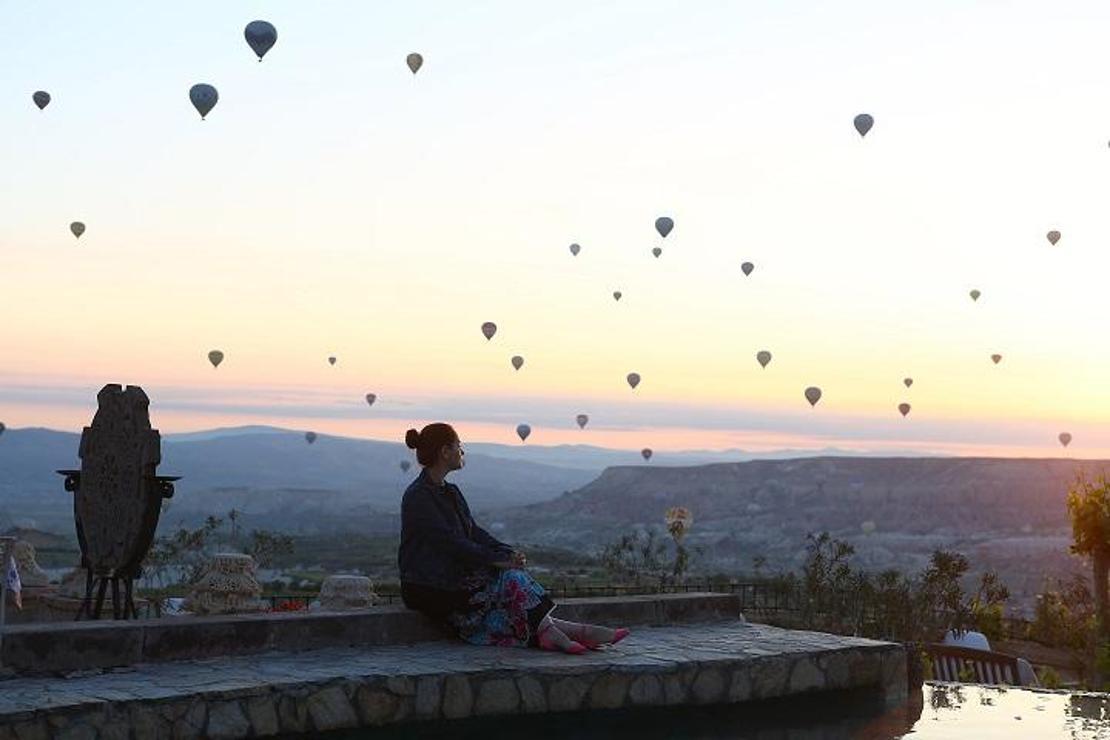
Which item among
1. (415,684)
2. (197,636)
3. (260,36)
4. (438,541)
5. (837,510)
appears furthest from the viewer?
(837,510)

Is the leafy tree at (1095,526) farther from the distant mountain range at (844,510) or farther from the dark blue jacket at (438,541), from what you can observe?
the distant mountain range at (844,510)

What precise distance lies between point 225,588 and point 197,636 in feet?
22.5

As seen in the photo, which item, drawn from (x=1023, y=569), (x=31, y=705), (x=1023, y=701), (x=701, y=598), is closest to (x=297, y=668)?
(x=31, y=705)

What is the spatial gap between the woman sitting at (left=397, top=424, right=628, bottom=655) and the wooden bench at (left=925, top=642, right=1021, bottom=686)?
19.0 feet

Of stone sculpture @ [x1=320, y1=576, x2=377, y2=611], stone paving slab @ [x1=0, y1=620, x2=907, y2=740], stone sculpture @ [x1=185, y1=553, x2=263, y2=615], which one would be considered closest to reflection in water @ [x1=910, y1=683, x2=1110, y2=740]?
stone paving slab @ [x1=0, y1=620, x2=907, y2=740]

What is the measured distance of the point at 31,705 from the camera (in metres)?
8.81

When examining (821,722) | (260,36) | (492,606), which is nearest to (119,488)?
(492,606)

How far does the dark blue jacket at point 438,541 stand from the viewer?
37.5ft

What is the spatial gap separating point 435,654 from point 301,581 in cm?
7767

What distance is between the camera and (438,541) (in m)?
11.5

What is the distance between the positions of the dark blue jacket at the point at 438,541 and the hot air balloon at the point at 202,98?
24.7 meters

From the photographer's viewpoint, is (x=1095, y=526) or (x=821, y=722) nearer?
(x=821, y=722)

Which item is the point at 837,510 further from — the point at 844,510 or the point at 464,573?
the point at 464,573

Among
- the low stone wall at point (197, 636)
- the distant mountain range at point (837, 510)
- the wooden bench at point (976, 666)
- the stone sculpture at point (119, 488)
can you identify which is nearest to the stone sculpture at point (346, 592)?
the stone sculpture at point (119, 488)
